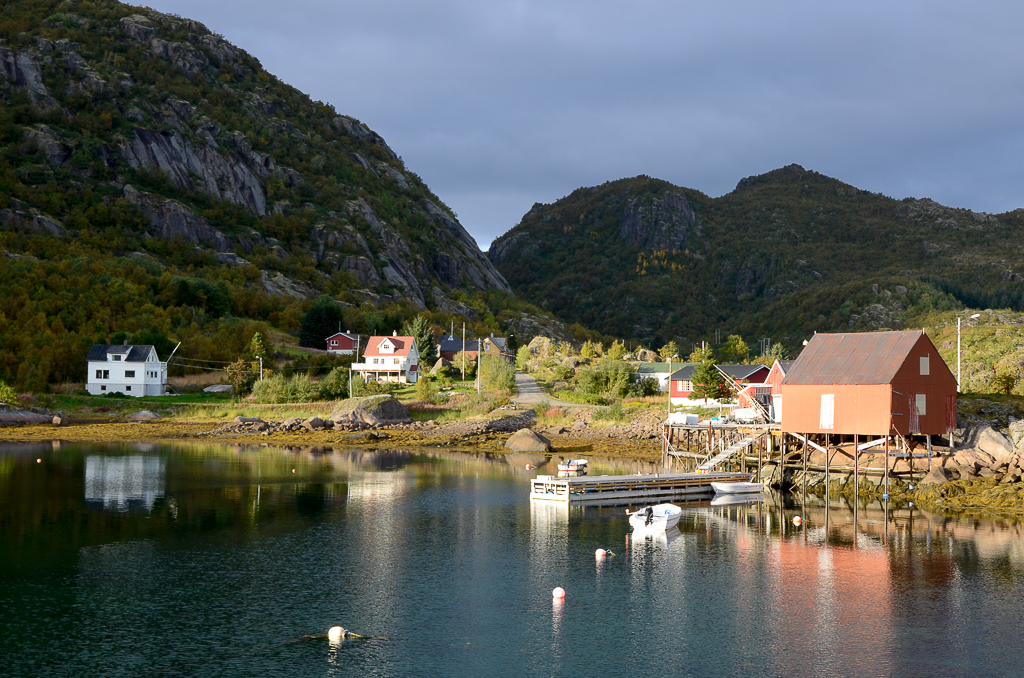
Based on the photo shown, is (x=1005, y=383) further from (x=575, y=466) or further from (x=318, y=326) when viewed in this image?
(x=318, y=326)

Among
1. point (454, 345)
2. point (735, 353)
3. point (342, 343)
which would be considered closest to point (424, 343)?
point (454, 345)

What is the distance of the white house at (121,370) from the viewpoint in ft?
375

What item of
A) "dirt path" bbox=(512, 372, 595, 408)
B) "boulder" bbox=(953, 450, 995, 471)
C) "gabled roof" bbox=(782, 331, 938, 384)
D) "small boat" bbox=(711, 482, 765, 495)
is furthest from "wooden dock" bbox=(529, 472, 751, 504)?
"dirt path" bbox=(512, 372, 595, 408)

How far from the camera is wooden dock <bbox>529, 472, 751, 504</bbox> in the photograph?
2222 inches

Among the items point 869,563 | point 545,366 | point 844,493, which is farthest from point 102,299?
point 869,563

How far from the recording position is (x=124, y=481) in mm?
63188

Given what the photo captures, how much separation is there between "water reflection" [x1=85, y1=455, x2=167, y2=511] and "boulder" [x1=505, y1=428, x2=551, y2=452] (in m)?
33.6

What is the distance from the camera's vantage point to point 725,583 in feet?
118

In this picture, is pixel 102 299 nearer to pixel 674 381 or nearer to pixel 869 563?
pixel 674 381

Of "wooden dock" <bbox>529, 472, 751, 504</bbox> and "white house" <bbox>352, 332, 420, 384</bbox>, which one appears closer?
Answer: "wooden dock" <bbox>529, 472, 751, 504</bbox>

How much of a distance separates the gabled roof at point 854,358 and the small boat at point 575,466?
1744cm

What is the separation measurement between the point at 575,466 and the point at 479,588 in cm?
3227

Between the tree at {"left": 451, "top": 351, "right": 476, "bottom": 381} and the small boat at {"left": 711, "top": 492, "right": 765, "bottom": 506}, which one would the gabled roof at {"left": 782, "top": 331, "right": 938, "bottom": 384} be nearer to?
the small boat at {"left": 711, "top": 492, "right": 765, "bottom": 506}

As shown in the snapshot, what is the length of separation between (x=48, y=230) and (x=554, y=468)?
495 ft
